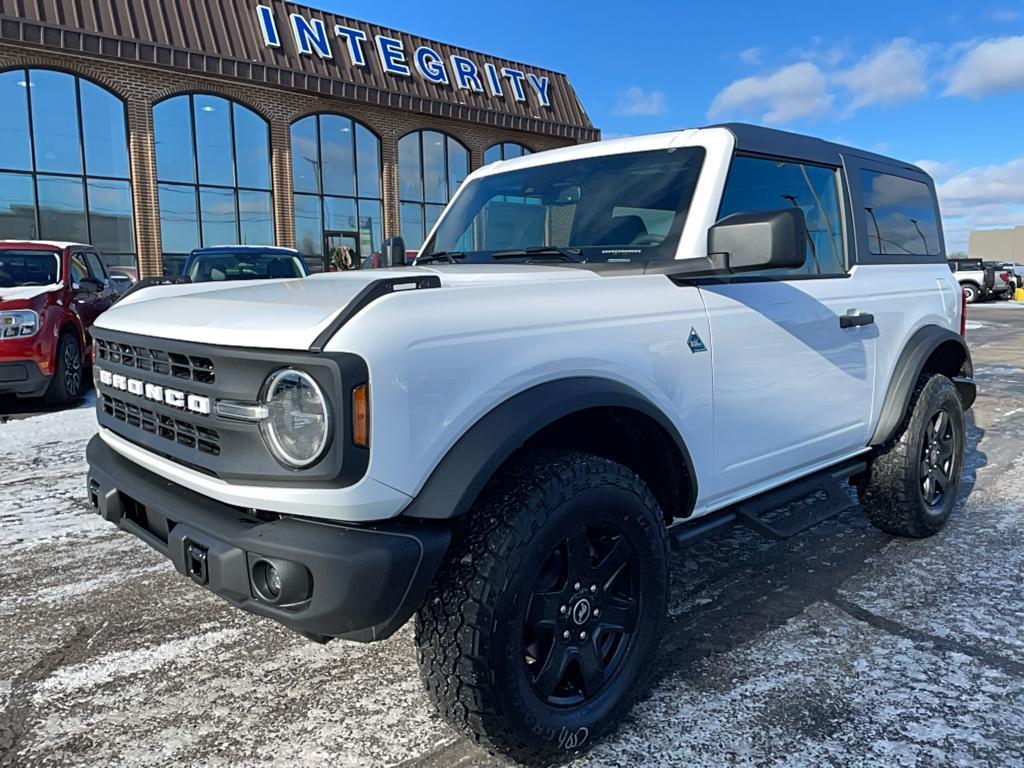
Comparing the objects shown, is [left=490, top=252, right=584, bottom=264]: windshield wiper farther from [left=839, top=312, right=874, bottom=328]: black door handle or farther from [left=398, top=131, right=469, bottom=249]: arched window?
[left=398, top=131, right=469, bottom=249]: arched window

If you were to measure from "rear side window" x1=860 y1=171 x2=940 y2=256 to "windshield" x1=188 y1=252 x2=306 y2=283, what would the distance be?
774 cm

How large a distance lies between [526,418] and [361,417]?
0.45 m

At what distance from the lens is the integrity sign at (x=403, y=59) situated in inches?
744

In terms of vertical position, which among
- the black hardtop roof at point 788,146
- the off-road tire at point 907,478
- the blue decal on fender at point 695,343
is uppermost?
the black hardtop roof at point 788,146

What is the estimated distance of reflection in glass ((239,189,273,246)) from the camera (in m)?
19.8

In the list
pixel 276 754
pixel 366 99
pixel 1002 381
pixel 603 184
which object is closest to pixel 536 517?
pixel 276 754

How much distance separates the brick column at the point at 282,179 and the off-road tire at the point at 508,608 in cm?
1855

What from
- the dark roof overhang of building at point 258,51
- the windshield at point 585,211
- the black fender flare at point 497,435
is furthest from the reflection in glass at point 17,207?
the black fender flare at point 497,435

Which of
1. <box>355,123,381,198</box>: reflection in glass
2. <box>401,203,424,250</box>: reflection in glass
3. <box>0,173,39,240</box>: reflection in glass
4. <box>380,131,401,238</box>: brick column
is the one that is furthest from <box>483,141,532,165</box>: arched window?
<box>0,173,39,240</box>: reflection in glass

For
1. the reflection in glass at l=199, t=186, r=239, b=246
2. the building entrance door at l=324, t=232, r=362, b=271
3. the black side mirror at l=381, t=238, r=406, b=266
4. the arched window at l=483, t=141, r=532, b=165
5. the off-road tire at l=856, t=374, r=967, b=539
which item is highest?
the arched window at l=483, t=141, r=532, b=165

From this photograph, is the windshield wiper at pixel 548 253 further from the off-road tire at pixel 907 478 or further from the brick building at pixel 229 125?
the brick building at pixel 229 125

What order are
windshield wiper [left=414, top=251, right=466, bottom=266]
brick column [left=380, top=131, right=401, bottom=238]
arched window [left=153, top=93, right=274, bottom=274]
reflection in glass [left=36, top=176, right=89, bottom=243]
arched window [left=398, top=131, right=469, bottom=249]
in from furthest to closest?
arched window [left=398, top=131, right=469, bottom=249] → brick column [left=380, top=131, right=401, bottom=238] → arched window [left=153, top=93, right=274, bottom=274] → reflection in glass [left=36, top=176, right=89, bottom=243] → windshield wiper [left=414, top=251, right=466, bottom=266]

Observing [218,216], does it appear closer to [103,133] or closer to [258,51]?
[103,133]

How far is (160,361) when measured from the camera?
7.51 ft
